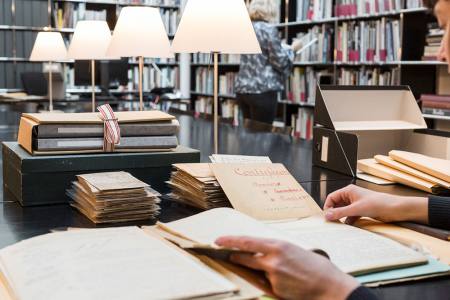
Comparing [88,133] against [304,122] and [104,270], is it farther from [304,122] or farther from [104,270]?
[304,122]

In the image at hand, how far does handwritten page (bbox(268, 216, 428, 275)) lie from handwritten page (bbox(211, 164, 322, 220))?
0.06m

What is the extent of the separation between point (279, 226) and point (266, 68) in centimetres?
354

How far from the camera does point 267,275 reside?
0.76m

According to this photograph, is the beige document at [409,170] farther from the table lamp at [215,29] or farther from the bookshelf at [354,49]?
the bookshelf at [354,49]

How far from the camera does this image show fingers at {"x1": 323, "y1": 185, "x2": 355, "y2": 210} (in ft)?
3.82

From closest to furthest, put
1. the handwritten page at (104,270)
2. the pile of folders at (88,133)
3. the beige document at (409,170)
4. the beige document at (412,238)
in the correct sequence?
1. the handwritten page at (104,270)
2. the beige document at (412,238)
3. the pile of folders at (88,133)
4. the beige document at (409,170)

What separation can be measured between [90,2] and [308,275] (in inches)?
254

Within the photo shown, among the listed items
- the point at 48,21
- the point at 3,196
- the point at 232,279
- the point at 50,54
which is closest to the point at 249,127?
the point at 50,54

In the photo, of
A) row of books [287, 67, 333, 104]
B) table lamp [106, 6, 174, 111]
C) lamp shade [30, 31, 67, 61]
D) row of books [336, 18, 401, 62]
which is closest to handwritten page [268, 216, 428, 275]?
table lamp [106, 6, 174, 111]

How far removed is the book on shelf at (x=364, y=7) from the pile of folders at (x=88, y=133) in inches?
128

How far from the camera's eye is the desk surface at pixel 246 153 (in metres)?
0.84

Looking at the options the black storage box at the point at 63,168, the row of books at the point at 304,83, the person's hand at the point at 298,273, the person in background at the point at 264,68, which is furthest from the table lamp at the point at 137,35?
the row of books at the point at 304,83

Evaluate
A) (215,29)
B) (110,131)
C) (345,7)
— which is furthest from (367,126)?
(345,7)

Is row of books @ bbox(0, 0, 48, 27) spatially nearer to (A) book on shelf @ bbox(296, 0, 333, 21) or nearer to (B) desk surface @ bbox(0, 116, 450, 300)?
(A) book on shelf @ bbox(296, 0, 333, 21)
